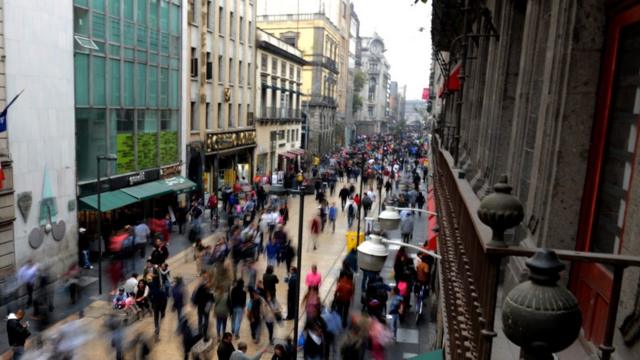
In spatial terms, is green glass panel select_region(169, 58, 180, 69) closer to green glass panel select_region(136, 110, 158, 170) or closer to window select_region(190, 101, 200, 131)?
green glass panel select_region(136, 110, 158, 170)

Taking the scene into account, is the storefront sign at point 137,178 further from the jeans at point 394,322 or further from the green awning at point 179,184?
the jeans at point 394,322

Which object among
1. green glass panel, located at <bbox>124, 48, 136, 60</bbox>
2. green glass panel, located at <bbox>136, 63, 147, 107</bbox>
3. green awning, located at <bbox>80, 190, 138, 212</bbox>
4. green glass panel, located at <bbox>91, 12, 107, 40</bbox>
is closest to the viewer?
green awning, located at <bbox>80, 190, 138, 212</bbox>

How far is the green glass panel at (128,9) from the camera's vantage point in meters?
24.6

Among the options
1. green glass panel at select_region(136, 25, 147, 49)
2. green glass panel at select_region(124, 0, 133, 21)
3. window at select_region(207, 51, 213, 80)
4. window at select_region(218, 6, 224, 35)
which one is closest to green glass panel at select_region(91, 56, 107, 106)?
green glass panel at select_region(124, 0, 133, 21)

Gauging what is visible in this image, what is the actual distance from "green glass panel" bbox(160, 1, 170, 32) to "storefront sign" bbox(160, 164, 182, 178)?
7180 mm

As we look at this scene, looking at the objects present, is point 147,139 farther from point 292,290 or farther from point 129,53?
point 292,290

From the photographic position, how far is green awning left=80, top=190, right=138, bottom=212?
22.0 meters

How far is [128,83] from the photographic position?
82.7ft

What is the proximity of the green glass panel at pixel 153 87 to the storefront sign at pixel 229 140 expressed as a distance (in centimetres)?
728

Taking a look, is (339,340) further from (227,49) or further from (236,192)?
(227,49)

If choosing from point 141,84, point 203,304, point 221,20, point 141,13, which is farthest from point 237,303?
point 221,20

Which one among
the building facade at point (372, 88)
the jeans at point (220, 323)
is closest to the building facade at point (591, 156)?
the jeans at point (220, 323)

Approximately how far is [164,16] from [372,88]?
107072 mm

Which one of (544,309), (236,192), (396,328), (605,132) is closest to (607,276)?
(605,132)
